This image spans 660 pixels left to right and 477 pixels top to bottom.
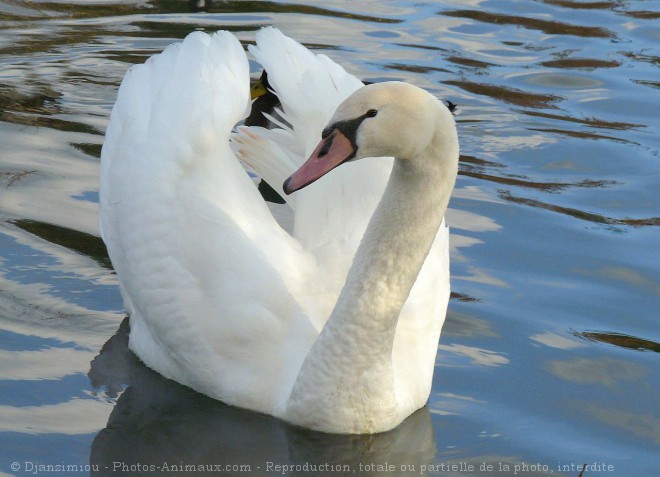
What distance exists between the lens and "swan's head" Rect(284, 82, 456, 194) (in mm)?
4621

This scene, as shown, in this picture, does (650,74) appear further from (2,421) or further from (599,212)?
(2,421)

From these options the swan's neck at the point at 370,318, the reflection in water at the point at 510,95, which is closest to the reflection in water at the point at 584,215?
the reflection in water at the point at 510,95

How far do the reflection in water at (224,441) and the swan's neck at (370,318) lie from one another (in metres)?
0.13

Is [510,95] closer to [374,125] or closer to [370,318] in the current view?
[370,318]

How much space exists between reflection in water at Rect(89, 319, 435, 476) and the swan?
0.06 meters

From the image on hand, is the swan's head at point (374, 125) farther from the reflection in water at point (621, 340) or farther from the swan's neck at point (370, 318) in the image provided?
the reflection in water at point (621, 340)

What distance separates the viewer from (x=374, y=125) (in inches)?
182

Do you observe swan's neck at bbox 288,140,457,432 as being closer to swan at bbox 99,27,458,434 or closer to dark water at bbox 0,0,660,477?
swan at bbox 99,27,458,434

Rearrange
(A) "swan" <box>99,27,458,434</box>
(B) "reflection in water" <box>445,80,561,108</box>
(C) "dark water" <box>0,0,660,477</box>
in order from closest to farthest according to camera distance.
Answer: (A) "swan" <box>99,27,458,434</box> → (C) "dark water" <box>0,0,660,477</box> → (B) "reflection in water" <box>445,80,561,108</box>

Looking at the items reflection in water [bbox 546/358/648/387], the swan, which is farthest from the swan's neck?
reflection in water [bbox 546/358/648/387]

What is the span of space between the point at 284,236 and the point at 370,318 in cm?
71

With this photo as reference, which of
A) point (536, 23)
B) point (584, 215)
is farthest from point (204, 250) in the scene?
point (536, 23)

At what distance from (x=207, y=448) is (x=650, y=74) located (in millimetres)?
7241

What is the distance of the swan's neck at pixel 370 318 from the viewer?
5008 millimetres
